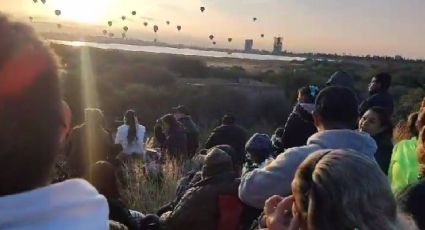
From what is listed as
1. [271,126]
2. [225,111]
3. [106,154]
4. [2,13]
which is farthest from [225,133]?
[225,111]

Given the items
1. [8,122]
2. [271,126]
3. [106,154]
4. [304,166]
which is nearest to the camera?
[8,122]

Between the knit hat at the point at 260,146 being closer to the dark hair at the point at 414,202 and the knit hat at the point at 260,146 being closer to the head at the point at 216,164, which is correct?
the head at the point at 216,164

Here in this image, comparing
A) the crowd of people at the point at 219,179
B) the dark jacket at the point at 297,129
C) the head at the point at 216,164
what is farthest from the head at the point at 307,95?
the head at the point at 216,164

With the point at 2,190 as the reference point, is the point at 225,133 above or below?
below

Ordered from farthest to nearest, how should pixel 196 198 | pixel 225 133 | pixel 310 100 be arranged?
pixel 225 133
pixel 310 100
pixel 196 198

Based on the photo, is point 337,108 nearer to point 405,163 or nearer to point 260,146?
point 405,163

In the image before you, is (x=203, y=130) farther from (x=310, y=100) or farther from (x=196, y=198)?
(x=196, y=198)

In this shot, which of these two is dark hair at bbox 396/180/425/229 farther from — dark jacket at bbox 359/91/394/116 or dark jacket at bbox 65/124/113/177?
dark jacket at bbox 359/91/394/116

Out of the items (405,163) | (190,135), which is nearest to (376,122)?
(405,163)
